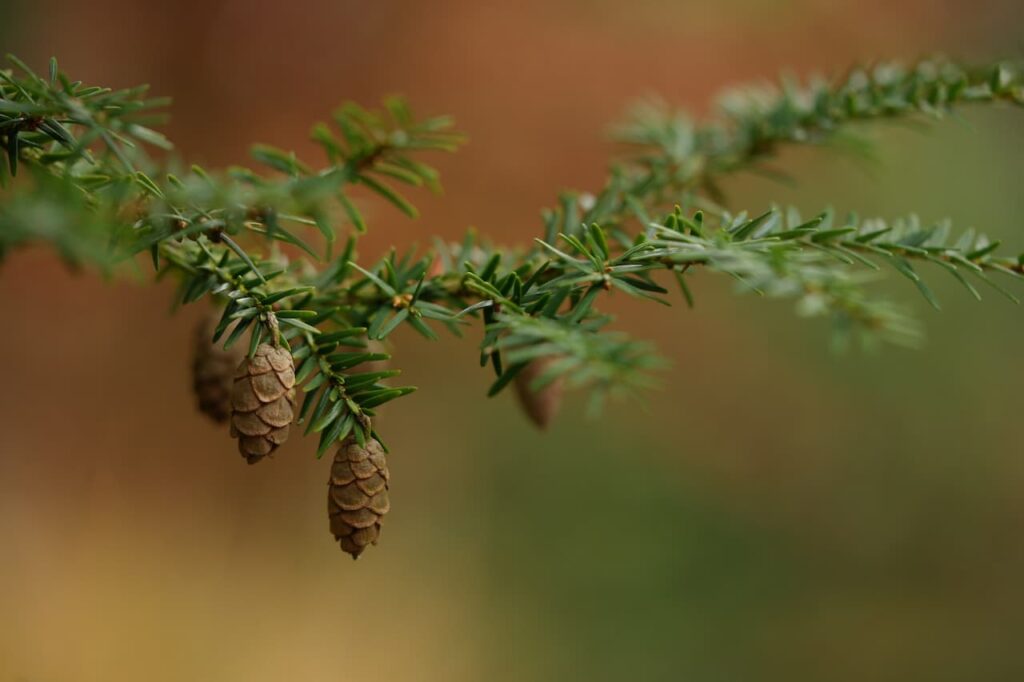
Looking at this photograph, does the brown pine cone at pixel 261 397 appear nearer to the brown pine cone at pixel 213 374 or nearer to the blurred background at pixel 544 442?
the brown pine cone at pixel 213 374

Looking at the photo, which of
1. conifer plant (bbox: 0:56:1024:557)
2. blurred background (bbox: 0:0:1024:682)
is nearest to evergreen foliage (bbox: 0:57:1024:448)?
conifer plant (bbox: 0:56:1024:557)

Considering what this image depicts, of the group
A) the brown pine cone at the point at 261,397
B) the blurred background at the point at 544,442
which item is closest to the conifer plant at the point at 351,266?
the brown pine cone at the point at 261,397

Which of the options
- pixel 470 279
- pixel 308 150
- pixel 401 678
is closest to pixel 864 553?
pixel 401 678

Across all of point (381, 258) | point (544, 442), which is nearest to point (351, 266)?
point (381, 258)

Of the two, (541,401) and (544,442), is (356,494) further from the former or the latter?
(544,442)

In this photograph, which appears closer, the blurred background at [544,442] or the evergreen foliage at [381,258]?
the evergreen foliage at [381,258]
